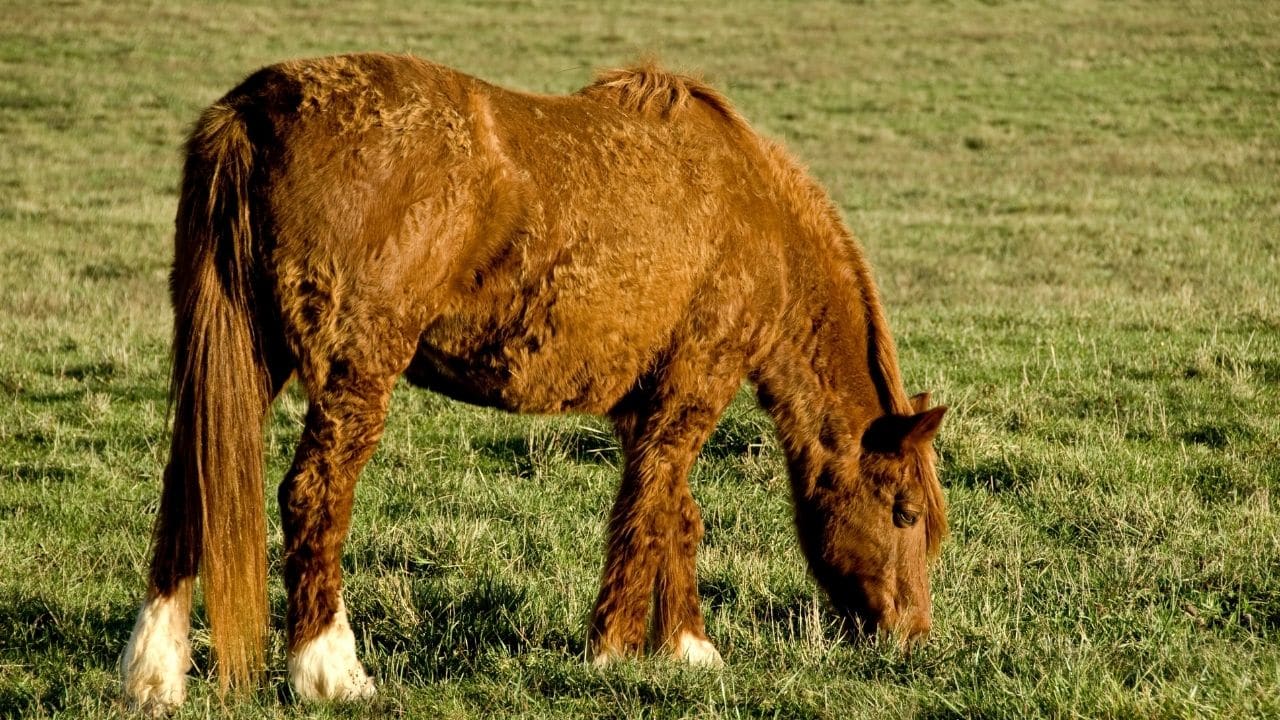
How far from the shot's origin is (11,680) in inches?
165

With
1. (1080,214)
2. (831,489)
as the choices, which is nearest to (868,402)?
(831,489)

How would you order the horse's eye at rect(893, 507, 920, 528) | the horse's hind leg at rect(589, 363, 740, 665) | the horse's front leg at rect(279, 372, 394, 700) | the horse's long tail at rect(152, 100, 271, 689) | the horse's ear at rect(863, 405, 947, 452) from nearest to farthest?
the horse's long tail at rect(152, 100, 271, 689), the horse's front leg at rect(279, 372, 394, 700), the horse's hind leg at rect(589, 363, 740, 665), the horse's ear at rect(863, 405, 947, 452), the horse's eye at rect(893, 507, 920, 528)

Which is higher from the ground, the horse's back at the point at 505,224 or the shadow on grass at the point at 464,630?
the horse's back at the point at 505,224

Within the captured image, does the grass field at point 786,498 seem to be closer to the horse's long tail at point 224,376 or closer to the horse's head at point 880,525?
the horse's head at point 880,525

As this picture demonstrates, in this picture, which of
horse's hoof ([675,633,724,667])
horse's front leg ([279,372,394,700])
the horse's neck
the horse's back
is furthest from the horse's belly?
horse's hoof ([675,633,724,667])

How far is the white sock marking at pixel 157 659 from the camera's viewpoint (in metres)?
3.95

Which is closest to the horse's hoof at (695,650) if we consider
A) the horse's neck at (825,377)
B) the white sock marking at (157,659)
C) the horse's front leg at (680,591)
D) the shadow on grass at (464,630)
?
the horse's front leg at (680,591)

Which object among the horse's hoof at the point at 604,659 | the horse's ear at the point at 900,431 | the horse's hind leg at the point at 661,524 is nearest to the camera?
the horse's hoof at the point at 604,659

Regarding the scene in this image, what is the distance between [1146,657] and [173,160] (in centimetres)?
1890

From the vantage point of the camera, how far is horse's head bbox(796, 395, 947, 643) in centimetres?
475

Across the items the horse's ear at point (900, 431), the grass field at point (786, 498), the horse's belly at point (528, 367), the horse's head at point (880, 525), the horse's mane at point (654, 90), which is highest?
the horse's mane at point (654, 90)

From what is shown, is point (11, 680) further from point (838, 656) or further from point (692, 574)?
point (838, 656)

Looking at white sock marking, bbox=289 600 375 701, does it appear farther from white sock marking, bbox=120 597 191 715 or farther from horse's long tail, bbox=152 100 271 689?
white sock marking, bbox=120 597 191 715

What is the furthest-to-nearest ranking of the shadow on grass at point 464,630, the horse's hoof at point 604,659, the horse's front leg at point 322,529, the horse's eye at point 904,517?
the horse's eye at point 904,517 < the shadow on grass at point 464,630 < the horse's hoof at point 604,659 < the horse's front leg at point 322,529
